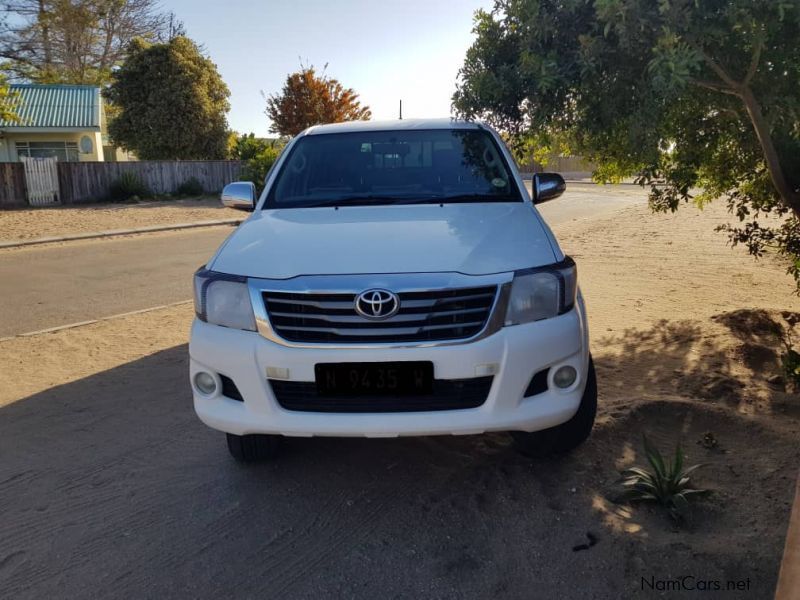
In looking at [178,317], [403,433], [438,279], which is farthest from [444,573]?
[178,317]

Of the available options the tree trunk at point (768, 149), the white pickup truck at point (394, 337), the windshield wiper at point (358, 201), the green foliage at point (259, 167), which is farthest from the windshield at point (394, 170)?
the green foliage at point (259, 167)

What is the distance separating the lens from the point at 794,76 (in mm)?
4230

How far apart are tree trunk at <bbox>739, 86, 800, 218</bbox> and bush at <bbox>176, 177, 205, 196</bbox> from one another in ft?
78.8

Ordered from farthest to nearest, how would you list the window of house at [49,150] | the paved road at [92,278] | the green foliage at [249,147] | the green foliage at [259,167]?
the window of house at [49,150] → the green foliage at [249,147] → the green foliage at [259,167] → the paved road at [92,278]

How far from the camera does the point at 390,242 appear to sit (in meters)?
3.37

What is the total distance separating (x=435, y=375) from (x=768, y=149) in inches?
131

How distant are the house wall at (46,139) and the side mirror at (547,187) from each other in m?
30.7

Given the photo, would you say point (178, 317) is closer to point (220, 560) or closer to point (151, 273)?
point (151, 273)

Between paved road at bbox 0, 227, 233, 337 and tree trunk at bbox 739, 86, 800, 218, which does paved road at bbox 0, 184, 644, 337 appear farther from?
tree trunk at bbox 739, 86, 800, 218

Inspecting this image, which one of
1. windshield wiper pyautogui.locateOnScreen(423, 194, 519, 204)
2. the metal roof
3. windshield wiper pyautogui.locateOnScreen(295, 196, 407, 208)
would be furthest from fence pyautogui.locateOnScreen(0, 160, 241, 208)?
windshield wiper pyautogui.locateOnScreen(423, 194, 519, 204)

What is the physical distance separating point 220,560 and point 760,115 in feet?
13.6

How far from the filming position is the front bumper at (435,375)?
9.80 feet

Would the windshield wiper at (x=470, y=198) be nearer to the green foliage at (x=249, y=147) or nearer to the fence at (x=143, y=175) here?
the fence at (x=143, y=175)

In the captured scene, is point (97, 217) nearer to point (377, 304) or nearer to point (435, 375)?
point (377, 304)
